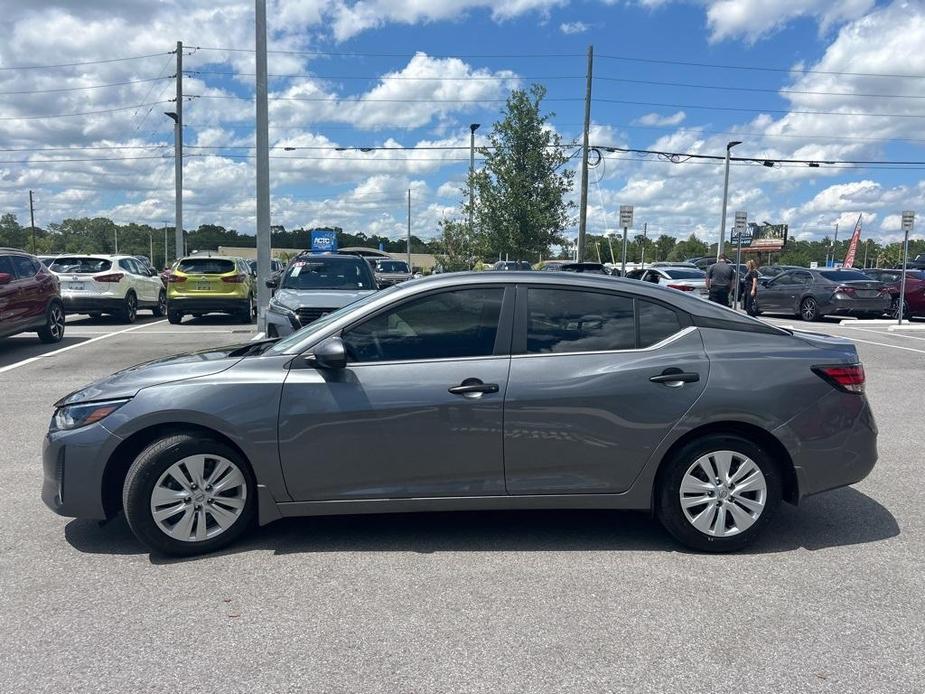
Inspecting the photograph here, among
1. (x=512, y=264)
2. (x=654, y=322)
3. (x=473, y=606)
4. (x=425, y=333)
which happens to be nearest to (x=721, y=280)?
(x=512, y=264)

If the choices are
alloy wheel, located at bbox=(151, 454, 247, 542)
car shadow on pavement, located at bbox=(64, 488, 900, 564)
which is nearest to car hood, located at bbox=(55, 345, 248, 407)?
alloy wheel, located at bbox=(151, 454, 247, 542)

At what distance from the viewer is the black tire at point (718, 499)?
435cm

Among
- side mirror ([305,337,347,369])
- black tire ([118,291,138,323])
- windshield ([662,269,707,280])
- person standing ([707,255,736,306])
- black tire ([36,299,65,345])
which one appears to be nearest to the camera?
side mirror ([305,337,347,369])

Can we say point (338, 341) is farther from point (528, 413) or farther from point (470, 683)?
point (470, 683)

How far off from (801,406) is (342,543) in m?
2.76

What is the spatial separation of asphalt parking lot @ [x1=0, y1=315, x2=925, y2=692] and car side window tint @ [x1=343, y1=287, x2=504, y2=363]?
1.13 metres

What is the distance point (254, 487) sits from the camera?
4.31 meters

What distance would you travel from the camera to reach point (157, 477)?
13.9ft

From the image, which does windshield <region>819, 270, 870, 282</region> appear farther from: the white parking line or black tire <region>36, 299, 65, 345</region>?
black tire <region>36, 299, 65, 345</region>

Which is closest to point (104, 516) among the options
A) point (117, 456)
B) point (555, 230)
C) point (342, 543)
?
point (117, 456)

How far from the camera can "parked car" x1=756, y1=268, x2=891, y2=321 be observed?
20859 mm

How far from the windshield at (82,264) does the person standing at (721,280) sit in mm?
14882

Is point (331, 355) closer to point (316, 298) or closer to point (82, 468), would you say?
point (82, 468)

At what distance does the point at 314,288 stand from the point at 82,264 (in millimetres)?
9214
